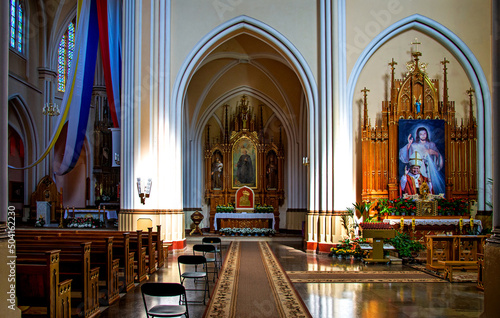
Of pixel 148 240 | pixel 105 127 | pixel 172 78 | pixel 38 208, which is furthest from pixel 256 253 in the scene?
pixel 105 127

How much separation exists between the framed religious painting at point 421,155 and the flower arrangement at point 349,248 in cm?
225


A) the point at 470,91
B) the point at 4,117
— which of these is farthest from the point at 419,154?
the point at 4,117

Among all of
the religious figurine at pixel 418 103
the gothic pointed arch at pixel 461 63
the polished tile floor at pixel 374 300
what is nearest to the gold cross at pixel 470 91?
the gothic pointed arch at pixel 461 63

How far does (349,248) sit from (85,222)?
1045cm

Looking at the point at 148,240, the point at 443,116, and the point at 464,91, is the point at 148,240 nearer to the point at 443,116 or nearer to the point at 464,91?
the point at 443,116

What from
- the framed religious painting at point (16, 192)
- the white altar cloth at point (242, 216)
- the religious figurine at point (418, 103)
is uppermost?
the religious figurine at point (418, 103)

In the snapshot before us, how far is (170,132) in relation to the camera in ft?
47.5

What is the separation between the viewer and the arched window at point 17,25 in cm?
1903

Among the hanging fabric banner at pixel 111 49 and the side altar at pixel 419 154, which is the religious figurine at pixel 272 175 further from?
the hanging fabric banner at pixel 111 49

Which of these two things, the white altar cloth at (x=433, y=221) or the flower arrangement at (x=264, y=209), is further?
the flower arrangement at (x=264, y=209)

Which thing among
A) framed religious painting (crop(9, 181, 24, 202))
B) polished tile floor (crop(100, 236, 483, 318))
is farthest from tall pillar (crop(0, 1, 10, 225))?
framed religious painting (crop(9, 181, 24, 202))

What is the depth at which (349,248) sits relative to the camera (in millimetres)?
13180

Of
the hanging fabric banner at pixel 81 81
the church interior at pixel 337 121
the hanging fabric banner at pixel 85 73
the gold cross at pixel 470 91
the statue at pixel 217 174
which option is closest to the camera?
the church interior at pixel 337 121

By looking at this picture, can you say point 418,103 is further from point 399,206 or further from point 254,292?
point 254,292
